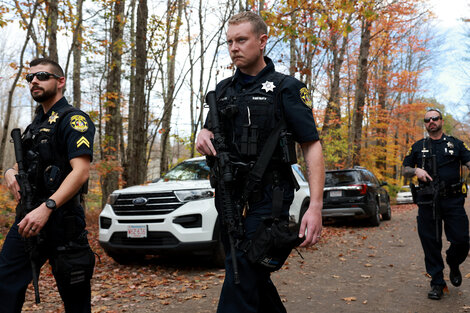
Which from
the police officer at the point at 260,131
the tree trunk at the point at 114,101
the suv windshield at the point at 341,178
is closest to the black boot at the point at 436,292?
the police officer at the point at 260,131

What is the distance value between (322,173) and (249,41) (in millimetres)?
941

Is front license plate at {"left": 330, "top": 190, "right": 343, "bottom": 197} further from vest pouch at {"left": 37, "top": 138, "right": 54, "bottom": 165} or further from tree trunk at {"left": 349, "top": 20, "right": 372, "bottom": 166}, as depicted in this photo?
vest pouch at {"left": 37, "top": 138, "right": 54, "bottom": 165}

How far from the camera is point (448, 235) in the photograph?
503 cm

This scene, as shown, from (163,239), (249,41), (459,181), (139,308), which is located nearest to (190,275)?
(163,239)

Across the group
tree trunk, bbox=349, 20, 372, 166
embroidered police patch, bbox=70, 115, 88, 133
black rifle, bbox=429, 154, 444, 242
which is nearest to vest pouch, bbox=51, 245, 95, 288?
embroidered police patch, bbox=70, 115, 88, 133

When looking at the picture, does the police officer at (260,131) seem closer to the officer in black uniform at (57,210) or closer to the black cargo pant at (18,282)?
the officer in black uniform at (57,210)

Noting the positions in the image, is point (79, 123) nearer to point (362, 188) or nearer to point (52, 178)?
point (52, 178)

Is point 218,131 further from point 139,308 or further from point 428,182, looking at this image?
point 428,182

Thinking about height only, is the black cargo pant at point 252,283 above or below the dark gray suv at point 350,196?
above

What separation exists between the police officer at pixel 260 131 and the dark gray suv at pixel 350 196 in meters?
9.70

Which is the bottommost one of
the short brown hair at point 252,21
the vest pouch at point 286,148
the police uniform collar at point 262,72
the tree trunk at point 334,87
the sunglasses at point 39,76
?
the vest pouch at point 286,148

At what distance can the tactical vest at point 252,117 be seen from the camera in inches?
95.6

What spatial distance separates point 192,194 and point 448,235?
11.4 ft

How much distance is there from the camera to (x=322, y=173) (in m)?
2.41
